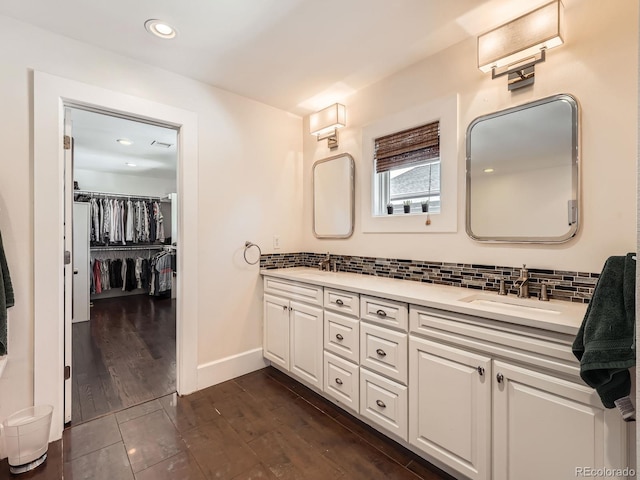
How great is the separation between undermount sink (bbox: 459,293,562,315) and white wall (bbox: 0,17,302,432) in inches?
72.9

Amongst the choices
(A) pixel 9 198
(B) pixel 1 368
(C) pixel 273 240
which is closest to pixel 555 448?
(C) pixel 273 240

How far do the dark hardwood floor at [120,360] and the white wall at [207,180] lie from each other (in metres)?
0.49

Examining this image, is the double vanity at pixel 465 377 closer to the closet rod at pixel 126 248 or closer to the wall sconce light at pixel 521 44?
the wall sconce light at pixel 521 44

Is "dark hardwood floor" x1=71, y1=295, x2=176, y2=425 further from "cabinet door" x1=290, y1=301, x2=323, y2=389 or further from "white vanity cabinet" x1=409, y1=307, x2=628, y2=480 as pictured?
"white vanity cabinet" x1=409, y1=307, x2=628, y2=480

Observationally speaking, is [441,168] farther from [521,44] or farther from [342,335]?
[342,335]

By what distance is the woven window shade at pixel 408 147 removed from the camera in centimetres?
214

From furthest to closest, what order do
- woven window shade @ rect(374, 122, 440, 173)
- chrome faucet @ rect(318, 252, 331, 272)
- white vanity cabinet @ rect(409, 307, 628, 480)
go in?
chrome faucet @ rect(318, 252, 331, 272) → woven window shade @ rect(374, 122, 440, 173) → white vanity cabinet @ rect(409, 307, 628, 480)

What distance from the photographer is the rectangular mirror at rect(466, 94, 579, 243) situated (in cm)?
157

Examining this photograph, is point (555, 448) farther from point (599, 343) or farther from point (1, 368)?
point (1, 368)

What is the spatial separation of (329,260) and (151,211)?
468 cm

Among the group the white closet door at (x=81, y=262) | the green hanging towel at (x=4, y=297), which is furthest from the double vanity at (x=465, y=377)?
the white closet door at (x=81, y=262)

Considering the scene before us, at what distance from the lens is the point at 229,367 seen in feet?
8.59

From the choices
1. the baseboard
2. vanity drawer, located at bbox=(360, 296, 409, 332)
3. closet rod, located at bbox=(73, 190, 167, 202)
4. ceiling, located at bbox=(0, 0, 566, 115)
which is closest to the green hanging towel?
the baseboard

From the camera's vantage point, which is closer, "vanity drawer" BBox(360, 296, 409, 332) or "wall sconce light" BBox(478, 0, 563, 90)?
"wall sconce light" BBox(478, 0, 563, 90)
